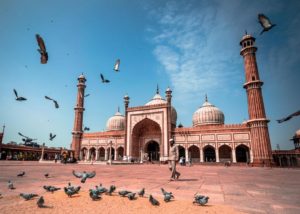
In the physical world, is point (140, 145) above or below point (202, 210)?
above

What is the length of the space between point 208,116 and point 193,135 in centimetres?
728

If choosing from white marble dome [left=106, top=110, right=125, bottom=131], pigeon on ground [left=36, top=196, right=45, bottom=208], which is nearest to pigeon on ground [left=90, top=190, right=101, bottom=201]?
pigeon on ground [left=36, top=196, right=45, bottom=208]

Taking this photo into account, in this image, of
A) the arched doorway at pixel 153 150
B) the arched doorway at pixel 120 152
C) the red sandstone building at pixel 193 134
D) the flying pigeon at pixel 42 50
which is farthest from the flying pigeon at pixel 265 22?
the arched doorway at pixel 120 152

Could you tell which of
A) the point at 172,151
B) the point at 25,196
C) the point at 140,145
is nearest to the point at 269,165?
the point at 140,145

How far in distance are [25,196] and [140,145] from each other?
3108cm

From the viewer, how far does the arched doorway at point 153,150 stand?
33625 millimetres

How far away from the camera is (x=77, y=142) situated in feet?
119

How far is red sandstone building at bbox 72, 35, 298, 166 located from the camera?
2500 centimetres

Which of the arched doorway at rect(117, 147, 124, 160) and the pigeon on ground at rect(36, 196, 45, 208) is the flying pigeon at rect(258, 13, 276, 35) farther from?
the arched doorway at rect(117, 147, 124, 160)

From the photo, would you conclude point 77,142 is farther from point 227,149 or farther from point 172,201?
point 172,201

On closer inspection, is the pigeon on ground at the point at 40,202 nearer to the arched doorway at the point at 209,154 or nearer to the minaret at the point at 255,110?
the minaret at the point at 255,110

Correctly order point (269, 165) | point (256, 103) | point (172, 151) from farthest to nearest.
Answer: point (256, 103), point (269, 165), point (172, 151)

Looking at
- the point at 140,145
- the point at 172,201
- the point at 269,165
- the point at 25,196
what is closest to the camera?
the point at 25,196

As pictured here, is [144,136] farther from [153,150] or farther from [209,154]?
[209,154]
